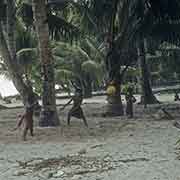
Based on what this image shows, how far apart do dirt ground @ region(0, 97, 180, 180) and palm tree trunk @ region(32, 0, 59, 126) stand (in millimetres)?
476

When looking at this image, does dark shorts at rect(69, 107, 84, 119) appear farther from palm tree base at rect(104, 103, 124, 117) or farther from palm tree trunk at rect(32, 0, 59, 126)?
palm tree base at rect(104, 103, 124, 117)

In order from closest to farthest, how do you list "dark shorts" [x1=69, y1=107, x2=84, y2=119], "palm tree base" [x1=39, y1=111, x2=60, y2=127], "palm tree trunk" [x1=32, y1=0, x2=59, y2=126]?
1. "dark shorts" [x1=69, y1=107, x2=84, y2=119]
2. "palm tree trunk" [x1=32, y1=0, x2=59, y2=126]
3. "palm tree base" [x1=39, y1=111, x2=60, y2=127]

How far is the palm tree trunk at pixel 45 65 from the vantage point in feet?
44.2

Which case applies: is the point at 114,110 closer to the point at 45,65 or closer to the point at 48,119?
the point at 48,119

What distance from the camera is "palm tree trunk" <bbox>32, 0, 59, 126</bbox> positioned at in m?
13.5

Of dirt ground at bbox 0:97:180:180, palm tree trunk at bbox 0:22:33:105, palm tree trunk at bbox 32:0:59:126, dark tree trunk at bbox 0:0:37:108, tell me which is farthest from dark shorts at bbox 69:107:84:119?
palm tree trunk at bbox 0:22:33:105

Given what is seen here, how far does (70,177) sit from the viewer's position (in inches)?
281

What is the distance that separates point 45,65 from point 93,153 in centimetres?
519

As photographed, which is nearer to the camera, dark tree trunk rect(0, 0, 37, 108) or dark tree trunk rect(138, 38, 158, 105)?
dark tree trunk rect(0, 0, 37, 108)

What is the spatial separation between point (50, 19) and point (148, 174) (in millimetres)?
10164

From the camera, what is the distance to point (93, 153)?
29.8ft

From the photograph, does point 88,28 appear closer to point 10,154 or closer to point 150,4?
point 150,4

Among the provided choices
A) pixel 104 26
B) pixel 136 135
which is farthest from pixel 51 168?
pixel 104 26

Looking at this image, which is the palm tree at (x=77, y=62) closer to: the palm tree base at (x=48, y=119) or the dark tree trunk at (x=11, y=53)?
Result: the dark tree trunk at (x=11, y=53)
